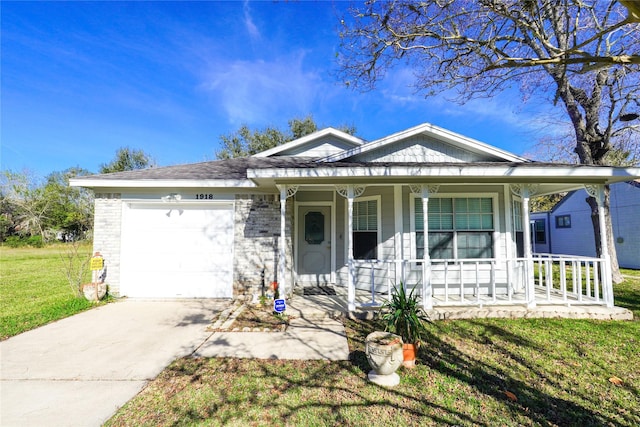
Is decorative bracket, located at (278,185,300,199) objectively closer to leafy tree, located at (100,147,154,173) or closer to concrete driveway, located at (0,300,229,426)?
concrete driveway, located at (0,300,229,426)

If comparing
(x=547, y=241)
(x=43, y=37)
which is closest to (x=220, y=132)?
(x=43, y=37)

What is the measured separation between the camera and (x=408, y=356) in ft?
11.9

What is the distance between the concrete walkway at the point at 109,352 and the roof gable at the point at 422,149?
3658 millimetres

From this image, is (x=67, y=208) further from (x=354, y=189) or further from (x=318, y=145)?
(x=354, y=189)

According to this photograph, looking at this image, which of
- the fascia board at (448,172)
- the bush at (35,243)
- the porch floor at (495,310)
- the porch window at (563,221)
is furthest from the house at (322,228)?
the bush at (35,243)

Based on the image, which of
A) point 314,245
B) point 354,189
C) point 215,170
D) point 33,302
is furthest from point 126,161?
point 354,189

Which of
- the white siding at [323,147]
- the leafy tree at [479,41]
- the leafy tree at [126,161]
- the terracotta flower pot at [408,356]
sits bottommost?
the terracotta flower pot at [408,356]

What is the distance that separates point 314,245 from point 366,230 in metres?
1.56

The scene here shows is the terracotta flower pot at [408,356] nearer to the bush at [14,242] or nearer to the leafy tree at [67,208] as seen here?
the leafy tree at [67,208]

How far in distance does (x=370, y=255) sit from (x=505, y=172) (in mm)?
3242

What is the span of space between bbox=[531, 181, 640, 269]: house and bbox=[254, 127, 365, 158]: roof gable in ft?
34.8

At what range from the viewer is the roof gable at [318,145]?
343 inches

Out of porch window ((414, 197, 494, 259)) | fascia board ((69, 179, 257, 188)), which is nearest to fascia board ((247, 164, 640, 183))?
porch window ((414, 197, 494, 259))

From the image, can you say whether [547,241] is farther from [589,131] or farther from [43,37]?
[43,37]
